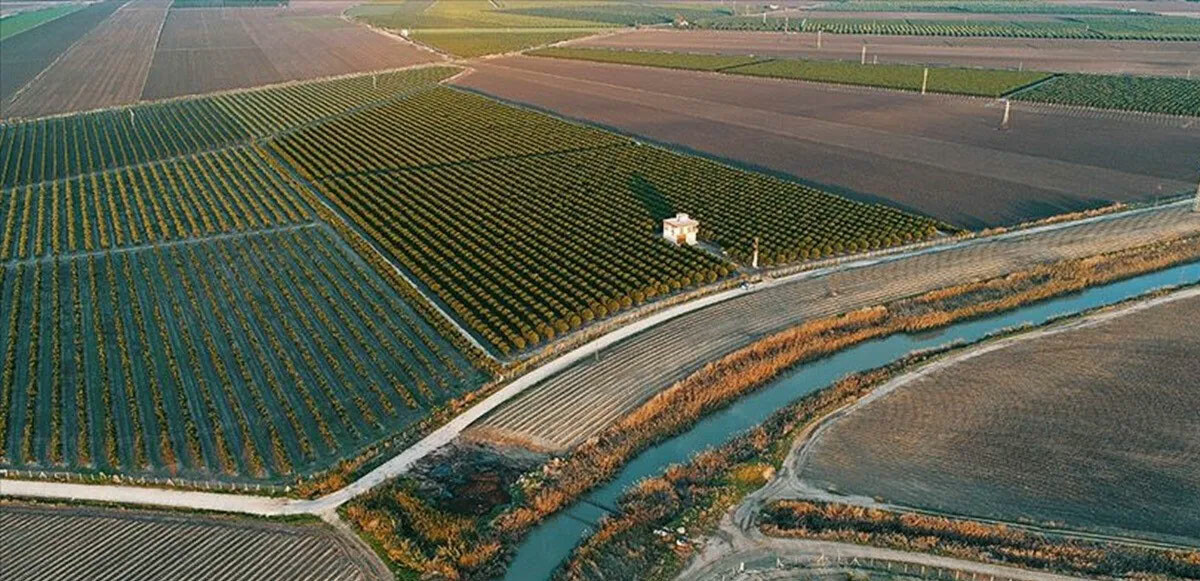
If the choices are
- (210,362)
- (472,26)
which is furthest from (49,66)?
(210,362)

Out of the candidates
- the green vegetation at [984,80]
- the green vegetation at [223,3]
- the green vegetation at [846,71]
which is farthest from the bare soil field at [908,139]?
the green vegetation at [223,3]

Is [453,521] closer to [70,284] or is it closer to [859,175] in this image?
[70,284]

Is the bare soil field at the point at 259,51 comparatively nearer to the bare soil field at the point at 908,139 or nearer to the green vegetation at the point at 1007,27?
the bare soil field at the point at 908,139

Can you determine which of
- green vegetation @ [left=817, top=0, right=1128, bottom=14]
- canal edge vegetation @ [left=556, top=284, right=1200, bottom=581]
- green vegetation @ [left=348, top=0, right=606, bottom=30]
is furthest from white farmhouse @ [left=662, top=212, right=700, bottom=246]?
green vegetation @ [left=817, top=0, right=1128, bottom=14]

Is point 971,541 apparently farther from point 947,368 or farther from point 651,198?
point 651,198

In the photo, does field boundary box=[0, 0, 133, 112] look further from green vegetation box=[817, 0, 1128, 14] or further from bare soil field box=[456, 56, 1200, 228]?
green vegetation box=[817, 0, 1128, 14]
